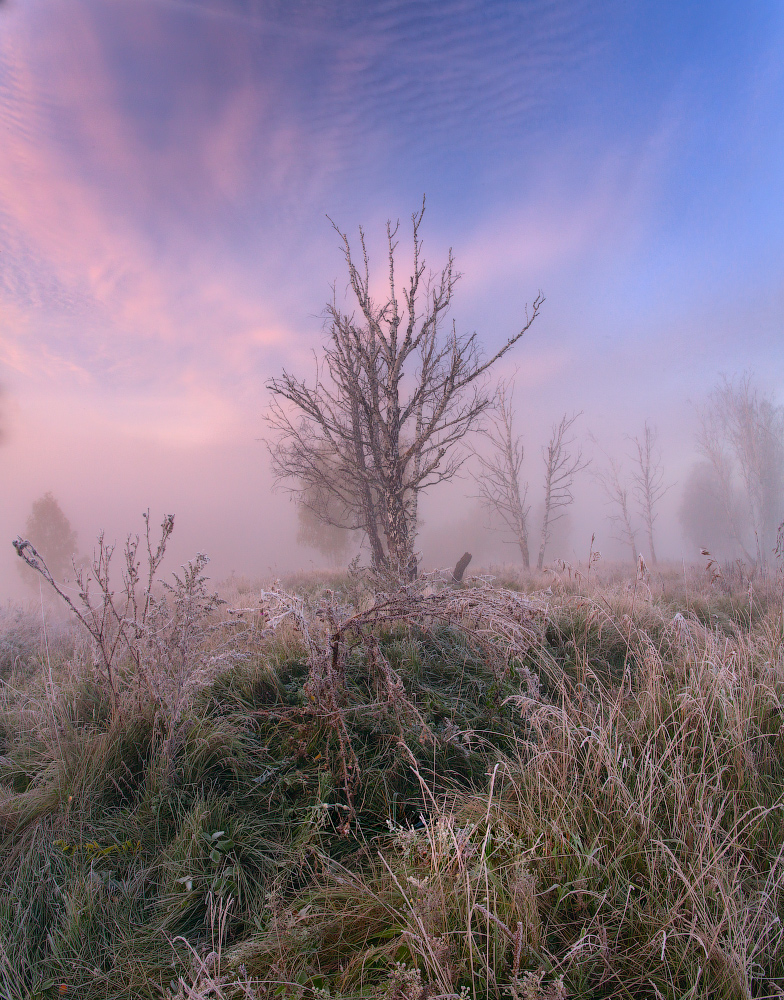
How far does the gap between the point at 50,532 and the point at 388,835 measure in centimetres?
3762

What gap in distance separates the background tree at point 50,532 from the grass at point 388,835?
3442 cm

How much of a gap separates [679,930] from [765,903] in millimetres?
365

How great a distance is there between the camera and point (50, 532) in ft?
105

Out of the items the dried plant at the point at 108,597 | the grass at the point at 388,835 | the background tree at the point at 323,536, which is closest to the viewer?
the grass at the point at 388,835

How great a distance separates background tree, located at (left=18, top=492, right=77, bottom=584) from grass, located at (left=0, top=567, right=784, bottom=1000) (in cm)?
3442

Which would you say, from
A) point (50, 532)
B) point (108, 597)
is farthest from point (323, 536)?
point (108, 597)

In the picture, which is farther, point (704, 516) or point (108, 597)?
point (704, 516)

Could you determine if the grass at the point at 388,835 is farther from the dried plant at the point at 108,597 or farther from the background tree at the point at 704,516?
the background tree at the point at 704,516

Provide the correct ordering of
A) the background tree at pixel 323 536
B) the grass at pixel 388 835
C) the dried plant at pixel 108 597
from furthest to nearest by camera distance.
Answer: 1. the background tree at pixel 323 536
2. the dried plant at pixel 108 597
3. the grass at pixel 388 835

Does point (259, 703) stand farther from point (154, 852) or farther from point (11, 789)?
point (11, 789)

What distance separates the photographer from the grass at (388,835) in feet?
5.19

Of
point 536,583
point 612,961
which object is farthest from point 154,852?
point 536,583

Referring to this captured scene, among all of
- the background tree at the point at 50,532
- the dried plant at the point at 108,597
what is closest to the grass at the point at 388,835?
the dried plant at the point at 108,597

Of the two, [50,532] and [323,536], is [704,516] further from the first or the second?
[50,532]
